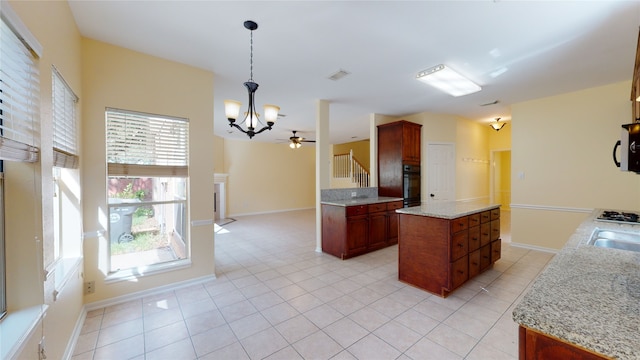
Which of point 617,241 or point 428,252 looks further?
point 428,252

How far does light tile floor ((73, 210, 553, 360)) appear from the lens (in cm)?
186

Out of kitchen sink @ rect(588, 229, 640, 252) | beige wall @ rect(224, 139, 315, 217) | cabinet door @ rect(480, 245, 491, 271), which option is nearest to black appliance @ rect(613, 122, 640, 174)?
kitchen sink @ rect(588, 229, 640, 252)

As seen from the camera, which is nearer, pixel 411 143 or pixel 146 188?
pixel 146 188

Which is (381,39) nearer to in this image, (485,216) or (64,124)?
(485,216)

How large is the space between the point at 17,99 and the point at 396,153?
16.3 feet

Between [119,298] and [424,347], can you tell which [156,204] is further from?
[424,347]

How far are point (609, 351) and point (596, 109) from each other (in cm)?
505

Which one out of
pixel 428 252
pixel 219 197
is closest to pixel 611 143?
pixel 428 252

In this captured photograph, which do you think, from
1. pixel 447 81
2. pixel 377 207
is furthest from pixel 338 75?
pixel 377 207

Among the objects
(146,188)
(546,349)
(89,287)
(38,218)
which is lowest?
(89,287)

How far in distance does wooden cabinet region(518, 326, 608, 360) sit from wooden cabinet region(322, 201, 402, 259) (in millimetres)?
3064

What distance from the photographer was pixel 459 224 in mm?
2676

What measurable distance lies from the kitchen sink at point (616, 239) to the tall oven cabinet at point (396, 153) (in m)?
3.11

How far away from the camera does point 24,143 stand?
4.25ft
